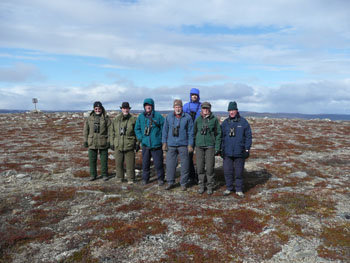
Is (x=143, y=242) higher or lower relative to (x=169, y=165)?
lower

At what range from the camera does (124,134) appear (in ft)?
38.7

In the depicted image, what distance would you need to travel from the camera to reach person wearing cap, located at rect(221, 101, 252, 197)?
395 inches

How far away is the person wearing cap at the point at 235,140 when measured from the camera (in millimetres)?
10031

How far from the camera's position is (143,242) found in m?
6.91

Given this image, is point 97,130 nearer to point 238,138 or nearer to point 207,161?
point 207,161

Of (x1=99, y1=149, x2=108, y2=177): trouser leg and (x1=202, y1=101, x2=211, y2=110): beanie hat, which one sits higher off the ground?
(x1=202, y1=101, x2=211, y2=110): beanie hat

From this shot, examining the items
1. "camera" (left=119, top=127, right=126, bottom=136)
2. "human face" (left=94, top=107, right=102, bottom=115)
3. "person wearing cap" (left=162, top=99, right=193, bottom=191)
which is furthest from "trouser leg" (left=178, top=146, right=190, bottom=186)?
"human face" (left=94, top=107, right=102, bottom=115)

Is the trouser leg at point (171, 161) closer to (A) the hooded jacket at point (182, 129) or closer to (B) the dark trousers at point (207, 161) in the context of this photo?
(A) the hooded jacket at point (182, 129)

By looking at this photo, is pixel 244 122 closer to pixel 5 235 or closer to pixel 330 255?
pixel 330 255

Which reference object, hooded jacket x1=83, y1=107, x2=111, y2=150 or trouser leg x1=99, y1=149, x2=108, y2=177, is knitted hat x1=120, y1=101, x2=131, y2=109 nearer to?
hooded jacket x1=83, y1=107, x2=111, y2=150

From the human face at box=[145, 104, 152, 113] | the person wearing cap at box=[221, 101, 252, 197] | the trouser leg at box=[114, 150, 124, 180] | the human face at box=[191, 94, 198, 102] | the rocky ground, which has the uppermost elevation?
the human face at box=[191, 94, 198, 102]

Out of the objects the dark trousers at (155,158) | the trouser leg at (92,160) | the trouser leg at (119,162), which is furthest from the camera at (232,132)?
the trouser leg at (92,160)

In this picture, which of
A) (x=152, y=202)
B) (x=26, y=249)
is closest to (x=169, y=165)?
(x=152, y=202)

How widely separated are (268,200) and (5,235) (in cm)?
881
